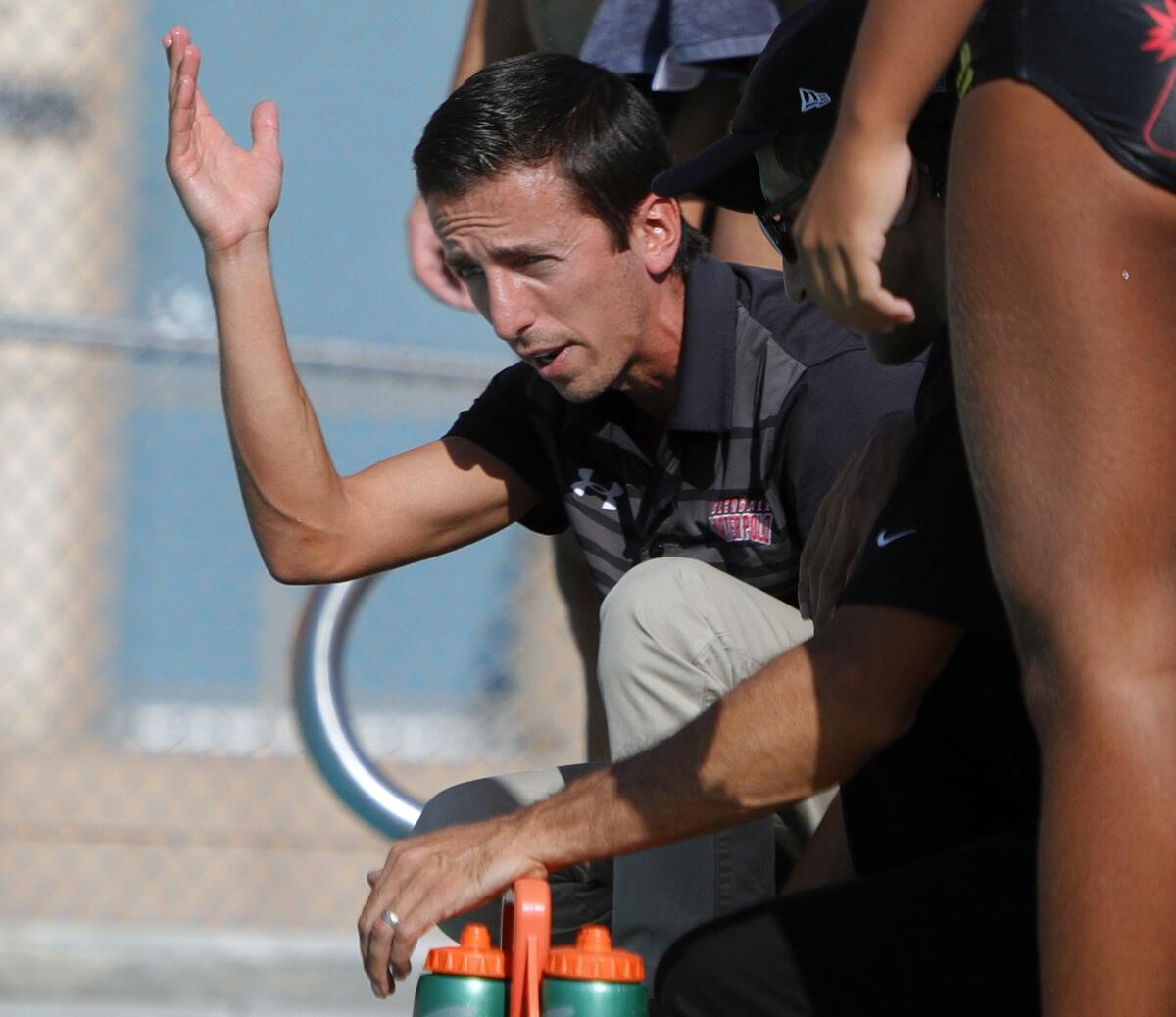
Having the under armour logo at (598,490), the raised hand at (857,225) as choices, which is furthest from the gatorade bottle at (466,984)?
the under armour logo at (598,490)

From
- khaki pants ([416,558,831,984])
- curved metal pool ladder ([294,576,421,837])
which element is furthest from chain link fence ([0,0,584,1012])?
khaki pants ([416,558,831,984])

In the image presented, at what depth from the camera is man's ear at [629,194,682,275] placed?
2623 millimetres

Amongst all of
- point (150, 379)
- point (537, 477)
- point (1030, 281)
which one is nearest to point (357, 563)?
point (537, 477)

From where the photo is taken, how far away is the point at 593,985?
152cm

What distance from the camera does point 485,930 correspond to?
64.6 inches

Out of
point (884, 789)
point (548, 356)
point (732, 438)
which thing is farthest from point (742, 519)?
point (884, 789)

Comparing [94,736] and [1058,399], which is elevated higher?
[1058,399]

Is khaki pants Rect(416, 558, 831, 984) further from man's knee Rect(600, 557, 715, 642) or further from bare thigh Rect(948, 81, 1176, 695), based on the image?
bare thigh Rect(948, 81, 1176, 695)

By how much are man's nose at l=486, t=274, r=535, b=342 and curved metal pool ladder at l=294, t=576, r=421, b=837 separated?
2.44ft

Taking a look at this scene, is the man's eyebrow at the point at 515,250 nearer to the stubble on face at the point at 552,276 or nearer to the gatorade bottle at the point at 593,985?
the stubble on face at the point at 552,276

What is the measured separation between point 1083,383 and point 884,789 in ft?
2.03

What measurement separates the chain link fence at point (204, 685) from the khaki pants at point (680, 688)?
2.72 m

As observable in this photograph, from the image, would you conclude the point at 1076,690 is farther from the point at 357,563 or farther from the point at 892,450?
the point at 357,563

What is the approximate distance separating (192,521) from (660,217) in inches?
135
